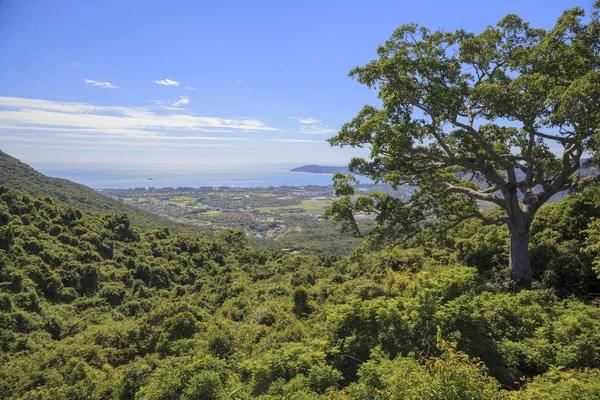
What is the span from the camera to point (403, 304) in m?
6.42

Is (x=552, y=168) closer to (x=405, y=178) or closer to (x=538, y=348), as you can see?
(x=405, y=178)

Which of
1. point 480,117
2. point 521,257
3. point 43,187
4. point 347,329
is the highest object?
point 480,117

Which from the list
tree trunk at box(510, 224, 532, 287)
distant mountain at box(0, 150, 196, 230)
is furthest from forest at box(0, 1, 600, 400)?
Answer: distant mountain at box(0, 150, 196, 230)

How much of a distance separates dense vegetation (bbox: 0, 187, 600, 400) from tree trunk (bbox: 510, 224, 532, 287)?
377 millimetres

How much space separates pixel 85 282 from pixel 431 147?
26919 millimetres

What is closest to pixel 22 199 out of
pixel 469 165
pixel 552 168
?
pixel 469 165

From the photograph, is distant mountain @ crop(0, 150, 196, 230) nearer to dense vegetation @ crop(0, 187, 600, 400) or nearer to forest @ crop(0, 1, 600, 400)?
dense vegetation @ crop(0, 187, 600, 400)

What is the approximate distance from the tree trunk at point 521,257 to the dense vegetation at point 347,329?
14.9 inches

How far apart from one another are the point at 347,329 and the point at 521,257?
5.59 m

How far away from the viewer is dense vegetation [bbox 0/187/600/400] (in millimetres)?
4449

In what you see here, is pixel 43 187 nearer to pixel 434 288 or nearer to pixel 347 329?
pixel 347 329

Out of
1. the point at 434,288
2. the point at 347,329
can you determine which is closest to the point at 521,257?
the point at 434,288

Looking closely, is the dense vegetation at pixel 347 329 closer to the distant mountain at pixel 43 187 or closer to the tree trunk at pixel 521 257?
the tree trunk at pixel 521 257

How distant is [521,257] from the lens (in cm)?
838
